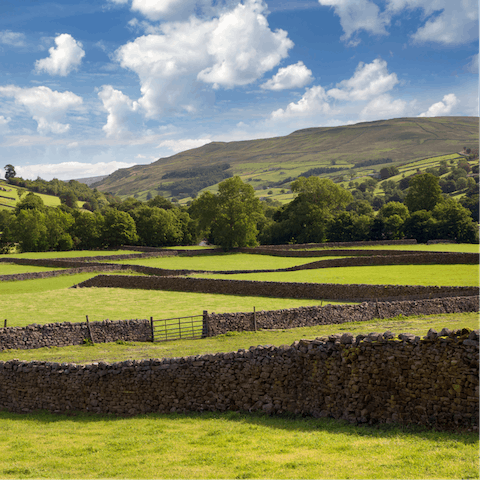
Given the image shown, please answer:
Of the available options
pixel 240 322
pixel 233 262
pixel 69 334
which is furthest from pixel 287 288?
pixel 233 262

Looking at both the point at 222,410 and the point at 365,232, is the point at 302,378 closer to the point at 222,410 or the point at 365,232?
the point at 222,410

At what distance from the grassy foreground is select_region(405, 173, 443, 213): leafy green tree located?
249 feet

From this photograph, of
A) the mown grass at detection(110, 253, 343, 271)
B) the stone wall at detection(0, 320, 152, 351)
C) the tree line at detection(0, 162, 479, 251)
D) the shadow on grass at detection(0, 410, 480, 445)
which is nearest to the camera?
the shadow on grass at detection(0, 410, 480, 445)

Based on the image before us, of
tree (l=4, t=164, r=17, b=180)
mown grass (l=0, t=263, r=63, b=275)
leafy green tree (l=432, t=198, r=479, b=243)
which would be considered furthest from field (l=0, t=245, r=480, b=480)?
tree (l=4, t=164, r=17, b=180)

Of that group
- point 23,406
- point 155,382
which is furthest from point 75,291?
point 155,382

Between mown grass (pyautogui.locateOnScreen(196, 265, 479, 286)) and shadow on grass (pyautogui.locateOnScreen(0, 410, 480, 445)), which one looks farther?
mown grass (pyautogui.locateOnScreen(196, 265, 479, 286))

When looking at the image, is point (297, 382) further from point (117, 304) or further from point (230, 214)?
point (230, 214)

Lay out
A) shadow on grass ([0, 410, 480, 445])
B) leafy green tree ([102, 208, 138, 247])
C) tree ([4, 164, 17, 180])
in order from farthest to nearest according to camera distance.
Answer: tree ([4, 164, 17, 180])
leafy green tree ([102, 208, 138, 247])
shadow on grass ([0, 410, 480, 445])

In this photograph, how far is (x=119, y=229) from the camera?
8169cm

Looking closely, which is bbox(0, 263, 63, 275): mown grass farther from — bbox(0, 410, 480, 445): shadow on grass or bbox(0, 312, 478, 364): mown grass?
bbox(0, 410, 480, 445): shadow on grass

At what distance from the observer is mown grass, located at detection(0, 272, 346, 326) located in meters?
25.1

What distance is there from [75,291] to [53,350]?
17.9 m

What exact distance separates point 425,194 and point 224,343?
69724mm

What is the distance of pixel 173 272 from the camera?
1774 inches
